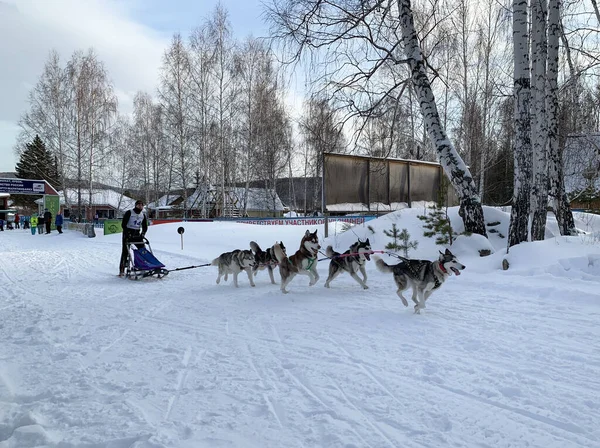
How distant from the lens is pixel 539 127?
327 inches

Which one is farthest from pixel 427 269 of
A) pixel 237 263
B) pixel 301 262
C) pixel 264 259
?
pixel 237 263

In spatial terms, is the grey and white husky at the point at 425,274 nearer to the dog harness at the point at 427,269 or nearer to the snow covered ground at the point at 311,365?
the dog harness at the point at 427,269

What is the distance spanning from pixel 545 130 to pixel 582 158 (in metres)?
5.13

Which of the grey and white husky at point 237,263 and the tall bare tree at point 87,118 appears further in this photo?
the tall bare tree at point 87,118

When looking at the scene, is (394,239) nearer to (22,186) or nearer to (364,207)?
(364,207)

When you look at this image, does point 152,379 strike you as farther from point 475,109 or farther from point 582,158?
point 475,109

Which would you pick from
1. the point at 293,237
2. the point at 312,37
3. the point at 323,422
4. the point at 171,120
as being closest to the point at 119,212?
the point at 171,120

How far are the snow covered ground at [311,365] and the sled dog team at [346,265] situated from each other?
0.96 feet

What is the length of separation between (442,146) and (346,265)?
412 cm

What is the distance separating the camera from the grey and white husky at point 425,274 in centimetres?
499

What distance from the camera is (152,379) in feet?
10.5

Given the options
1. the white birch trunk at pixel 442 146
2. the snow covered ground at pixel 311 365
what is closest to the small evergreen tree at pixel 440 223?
the white birch trunk at pixel 442 146

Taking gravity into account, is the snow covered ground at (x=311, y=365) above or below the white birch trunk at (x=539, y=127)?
below

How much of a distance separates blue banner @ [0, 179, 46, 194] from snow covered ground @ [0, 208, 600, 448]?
29.0m
